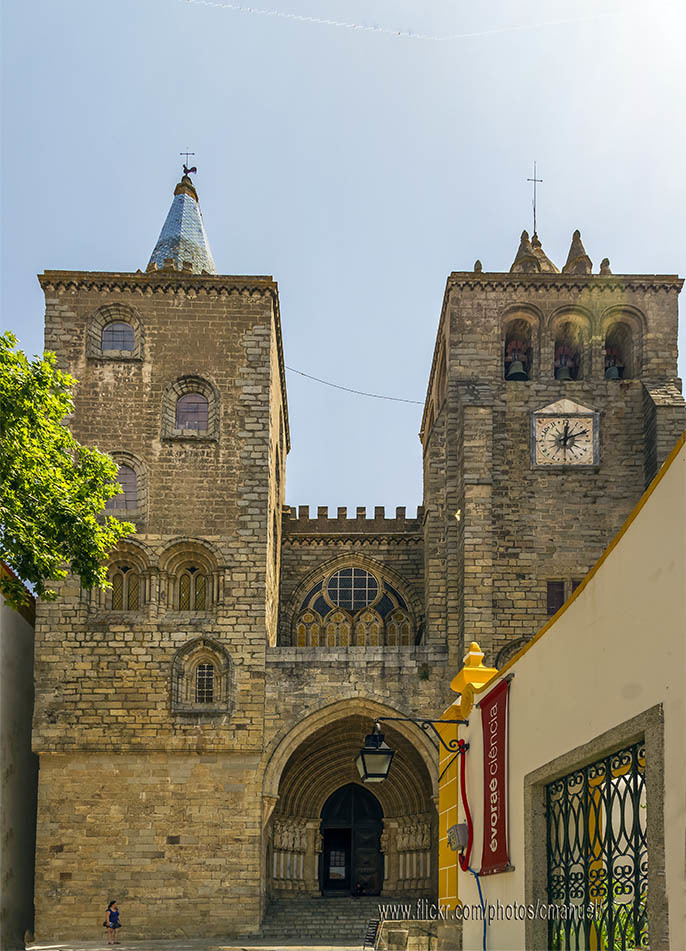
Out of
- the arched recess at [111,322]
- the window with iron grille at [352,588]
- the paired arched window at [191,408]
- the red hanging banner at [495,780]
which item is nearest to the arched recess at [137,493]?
the paired arched window at [191,408]

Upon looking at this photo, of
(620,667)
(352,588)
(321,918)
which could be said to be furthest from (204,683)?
(620,667)

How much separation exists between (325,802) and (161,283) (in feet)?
40.4

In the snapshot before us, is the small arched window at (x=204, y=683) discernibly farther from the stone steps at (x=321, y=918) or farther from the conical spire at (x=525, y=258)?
the conical spire at (x=525, y=258)

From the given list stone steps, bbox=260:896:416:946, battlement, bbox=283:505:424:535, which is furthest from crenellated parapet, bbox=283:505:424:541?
stone steps, bbox=260:896:416:946

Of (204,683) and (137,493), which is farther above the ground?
(137,493)

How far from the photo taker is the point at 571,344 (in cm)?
2436

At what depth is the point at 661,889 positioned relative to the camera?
5.14 meters

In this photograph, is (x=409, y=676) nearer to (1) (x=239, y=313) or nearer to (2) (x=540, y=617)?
(2) (x=540, y=617)

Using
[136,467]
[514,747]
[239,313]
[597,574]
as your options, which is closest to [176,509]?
[136,467]

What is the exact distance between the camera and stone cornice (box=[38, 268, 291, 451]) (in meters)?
23.4

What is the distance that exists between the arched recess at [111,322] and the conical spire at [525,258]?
10.5 meters

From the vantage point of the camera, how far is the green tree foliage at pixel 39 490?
1425 centimetres

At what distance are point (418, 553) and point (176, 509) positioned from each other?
24.1ft

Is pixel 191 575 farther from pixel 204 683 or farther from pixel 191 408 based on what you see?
pixel 191 408
